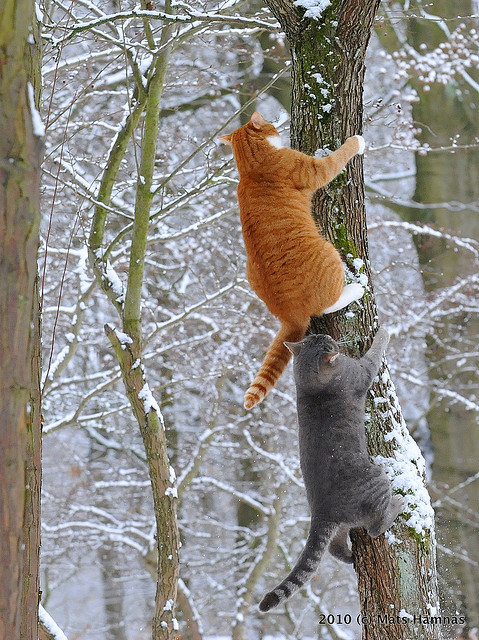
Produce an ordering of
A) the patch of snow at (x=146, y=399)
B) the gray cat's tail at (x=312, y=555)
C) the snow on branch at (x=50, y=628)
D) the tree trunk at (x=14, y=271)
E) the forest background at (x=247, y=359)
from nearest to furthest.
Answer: the tree trunk at (x=14, y=271), the gray cat's tail at (x=312, y=555), the snow on branch at (x=50, y=628), the patch of snow at (x=146, y=399), the forest background at (x=247, y=359)

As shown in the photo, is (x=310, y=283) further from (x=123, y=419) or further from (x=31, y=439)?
(x=123, y=419)

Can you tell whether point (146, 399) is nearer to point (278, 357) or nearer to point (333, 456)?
point (278, 357)

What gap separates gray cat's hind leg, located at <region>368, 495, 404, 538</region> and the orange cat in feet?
2.27

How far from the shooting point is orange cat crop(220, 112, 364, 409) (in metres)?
3.04

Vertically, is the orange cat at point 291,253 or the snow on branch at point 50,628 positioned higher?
the orange cat at point 291,253

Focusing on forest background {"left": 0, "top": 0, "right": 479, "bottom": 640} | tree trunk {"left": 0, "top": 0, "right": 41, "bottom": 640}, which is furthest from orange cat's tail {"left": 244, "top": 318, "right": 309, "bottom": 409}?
forest background {"left": 0, "top": 0, "right": 479, "bottom": 640}

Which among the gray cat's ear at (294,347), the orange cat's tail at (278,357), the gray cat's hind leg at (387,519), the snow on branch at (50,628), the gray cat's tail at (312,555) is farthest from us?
the snow on branch at (50,628)

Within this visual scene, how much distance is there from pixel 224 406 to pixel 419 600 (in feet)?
19.3

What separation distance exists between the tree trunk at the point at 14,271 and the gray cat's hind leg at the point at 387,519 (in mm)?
1699

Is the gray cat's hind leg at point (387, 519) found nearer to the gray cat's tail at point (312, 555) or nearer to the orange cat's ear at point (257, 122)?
the gray cat's tail at point (312, 555)

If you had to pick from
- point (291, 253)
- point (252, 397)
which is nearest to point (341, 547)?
point (252, 397)

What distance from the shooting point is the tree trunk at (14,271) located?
53.6 inches

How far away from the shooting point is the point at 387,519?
2861mm

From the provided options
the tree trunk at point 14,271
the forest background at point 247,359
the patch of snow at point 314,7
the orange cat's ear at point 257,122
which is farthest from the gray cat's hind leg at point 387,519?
the forest background at point 247,359
